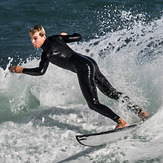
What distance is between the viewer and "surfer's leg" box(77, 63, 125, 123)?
5.30m

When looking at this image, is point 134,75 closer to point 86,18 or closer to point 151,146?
point 151,146

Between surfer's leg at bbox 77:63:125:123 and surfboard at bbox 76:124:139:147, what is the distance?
0.33 m

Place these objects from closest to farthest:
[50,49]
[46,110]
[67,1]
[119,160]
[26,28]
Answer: [119,160], [50,49], [46,110], [26,28], [67,1]

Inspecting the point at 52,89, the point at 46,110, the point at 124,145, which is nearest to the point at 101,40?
the point at 52,89

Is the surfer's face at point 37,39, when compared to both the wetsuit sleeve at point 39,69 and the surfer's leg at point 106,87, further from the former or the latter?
the surfer's leg at point 106,87

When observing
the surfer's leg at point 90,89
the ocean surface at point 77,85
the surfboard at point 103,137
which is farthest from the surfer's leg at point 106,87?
the surfboard at point 103,137

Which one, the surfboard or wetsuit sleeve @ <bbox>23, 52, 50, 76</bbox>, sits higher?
wetsuit sleeve @ <bbox>23, 52, 50, 76</bbox>

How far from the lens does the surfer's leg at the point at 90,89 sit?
5.30 m

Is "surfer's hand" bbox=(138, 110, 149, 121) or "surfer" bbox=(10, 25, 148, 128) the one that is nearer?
"surfer" bbox=(10, 25, 148, 128)

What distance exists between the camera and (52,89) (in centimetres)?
727

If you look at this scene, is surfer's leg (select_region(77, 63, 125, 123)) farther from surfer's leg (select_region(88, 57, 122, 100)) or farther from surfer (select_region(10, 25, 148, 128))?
surfer's leg (select_region(88, 57, 122, 100))

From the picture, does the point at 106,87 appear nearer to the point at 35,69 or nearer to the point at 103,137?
the point at 103,137

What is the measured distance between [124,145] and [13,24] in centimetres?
800

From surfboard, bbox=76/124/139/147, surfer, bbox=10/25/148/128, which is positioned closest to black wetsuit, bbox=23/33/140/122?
surfer, bbox=10/25/148/128
